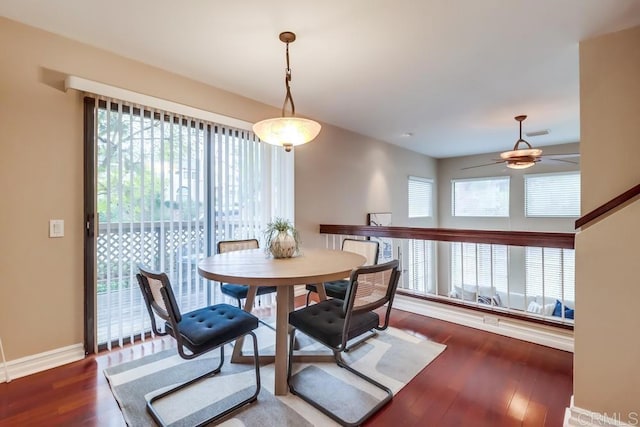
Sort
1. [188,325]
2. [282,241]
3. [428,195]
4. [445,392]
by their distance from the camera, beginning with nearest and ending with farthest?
[188,325] → [445,392] → [282,241] → [428,195]

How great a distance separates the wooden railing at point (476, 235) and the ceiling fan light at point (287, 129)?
1.70 m

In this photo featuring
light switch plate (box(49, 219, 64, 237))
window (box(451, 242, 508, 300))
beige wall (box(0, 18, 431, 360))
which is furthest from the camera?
window (box(451, 242, 508, 300))

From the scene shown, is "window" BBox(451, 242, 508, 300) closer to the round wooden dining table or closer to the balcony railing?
the balcony railing

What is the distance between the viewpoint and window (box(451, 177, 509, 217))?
20.7 feet

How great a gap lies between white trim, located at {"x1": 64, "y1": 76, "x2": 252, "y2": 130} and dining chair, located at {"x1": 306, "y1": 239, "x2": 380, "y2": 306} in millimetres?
1736

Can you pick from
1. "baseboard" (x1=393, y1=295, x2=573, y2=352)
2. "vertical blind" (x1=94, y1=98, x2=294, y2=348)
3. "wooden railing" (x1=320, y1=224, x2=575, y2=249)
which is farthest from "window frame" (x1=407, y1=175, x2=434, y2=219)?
"vertical blind" (x1=94, y1=98, x2=294, y2=348)

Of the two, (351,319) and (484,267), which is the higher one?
(351,319)

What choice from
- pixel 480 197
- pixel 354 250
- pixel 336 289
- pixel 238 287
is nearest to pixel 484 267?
pixel 480 197

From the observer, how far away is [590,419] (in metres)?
1.60

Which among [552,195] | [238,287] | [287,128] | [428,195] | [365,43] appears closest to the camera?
[287,128]

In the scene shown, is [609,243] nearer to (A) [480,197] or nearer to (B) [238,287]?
(B) [238,287]

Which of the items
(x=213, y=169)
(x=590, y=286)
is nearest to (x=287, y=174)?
(x=213, y=169)

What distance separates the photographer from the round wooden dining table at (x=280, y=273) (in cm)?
159

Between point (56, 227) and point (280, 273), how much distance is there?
1797mm
